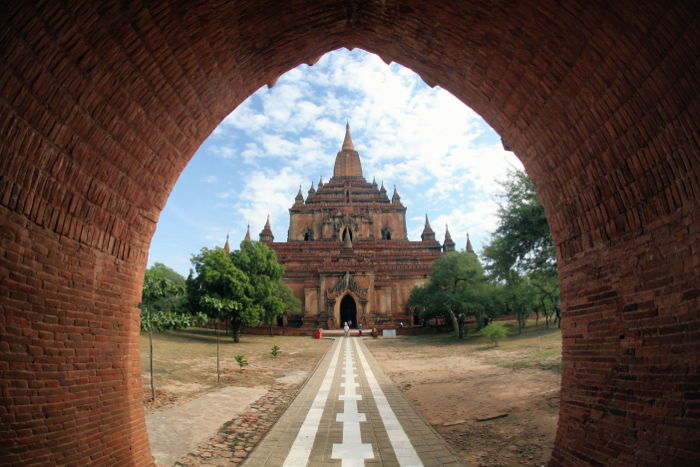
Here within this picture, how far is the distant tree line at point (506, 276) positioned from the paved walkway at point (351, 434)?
5633 mm

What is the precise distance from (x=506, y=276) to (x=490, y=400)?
4.99 metres

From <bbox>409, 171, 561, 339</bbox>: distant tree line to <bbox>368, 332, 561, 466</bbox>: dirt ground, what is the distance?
3225 mm

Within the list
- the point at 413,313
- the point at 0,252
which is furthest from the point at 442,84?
the point at 413,313

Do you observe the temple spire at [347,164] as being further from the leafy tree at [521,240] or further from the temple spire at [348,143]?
the leafy tree at [521,240]

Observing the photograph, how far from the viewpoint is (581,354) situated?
4.63 metres

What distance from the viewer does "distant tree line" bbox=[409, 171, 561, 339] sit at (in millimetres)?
12484

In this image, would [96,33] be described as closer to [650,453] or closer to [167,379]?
[650,453]

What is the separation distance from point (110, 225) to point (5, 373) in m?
1.82

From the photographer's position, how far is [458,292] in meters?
30.7

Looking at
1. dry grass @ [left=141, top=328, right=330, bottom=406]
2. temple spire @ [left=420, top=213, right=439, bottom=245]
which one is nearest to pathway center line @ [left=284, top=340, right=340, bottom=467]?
dry grass @ [left=141, top=328, right=330, bottom=406]

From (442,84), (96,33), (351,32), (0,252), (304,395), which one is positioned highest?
(351,32)

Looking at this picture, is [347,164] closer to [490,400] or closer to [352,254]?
[352,254]

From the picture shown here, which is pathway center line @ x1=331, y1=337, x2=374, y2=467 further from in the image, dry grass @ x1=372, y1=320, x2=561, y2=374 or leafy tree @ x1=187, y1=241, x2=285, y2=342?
leafy tree @ x1=187, y1=241, x2=285, y2=342

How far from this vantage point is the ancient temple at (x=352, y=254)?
4322 cm
